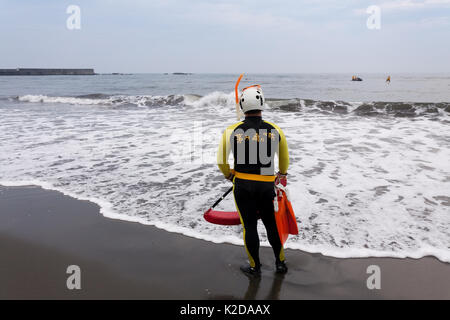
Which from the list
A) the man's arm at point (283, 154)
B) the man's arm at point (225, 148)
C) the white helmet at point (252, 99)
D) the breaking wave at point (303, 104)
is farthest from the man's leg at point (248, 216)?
the breaking wave at point (303, 104)

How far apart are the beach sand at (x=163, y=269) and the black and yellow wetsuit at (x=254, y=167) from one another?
431mm

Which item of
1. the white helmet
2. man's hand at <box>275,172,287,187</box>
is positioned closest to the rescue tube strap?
man's hand at <box>275,172,287,187</box>

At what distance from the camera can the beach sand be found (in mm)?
2832

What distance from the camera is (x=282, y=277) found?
10.1 feet

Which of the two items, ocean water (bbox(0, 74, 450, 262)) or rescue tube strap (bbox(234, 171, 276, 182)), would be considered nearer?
rescue tube strap (bbox(234, 171, 276, 182))

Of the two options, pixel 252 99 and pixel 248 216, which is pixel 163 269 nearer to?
pixel 248 216

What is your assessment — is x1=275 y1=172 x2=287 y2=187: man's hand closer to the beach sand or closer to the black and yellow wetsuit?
the black and yellow wetsuit

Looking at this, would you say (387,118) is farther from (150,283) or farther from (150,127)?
(150,283)

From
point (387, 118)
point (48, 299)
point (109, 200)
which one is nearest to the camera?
point (48, 299)

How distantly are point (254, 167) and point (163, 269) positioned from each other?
4.69ft

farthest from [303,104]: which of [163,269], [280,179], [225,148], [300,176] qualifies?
[163,269]
